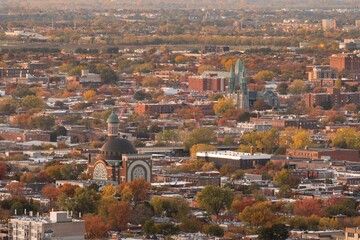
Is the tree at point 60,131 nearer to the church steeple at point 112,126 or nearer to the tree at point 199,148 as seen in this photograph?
the tree at point 199,148

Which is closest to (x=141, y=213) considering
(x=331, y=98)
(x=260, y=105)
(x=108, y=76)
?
(x=260, y=105)

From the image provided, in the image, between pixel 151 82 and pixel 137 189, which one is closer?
pixel 137 189

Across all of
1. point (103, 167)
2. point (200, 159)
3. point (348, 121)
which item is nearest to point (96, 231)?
point (103, 167)

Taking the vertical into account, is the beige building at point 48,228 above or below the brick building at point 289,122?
above

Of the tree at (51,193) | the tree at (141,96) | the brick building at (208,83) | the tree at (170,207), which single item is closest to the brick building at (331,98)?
the brick building at (208,83)

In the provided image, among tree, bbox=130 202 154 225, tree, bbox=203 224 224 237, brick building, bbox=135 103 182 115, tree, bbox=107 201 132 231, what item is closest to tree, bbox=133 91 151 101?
brick building, bbox=135 103 182 115

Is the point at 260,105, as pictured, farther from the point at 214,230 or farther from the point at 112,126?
the point at 214,230

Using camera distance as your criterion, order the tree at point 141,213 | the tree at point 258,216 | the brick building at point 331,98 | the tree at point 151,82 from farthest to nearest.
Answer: the tree at point 151,82, the brick building at point 331,98, the tree at point 141,213, the tree at point 258,216
